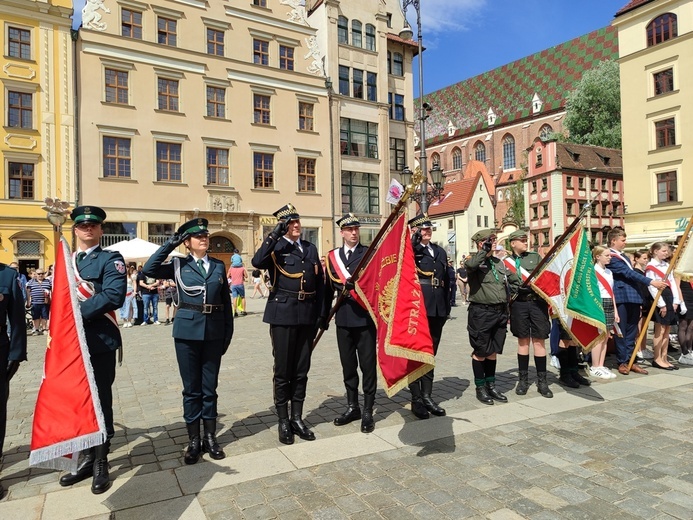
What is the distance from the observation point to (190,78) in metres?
27.3

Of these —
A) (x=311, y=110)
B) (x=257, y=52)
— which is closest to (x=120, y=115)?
(x=257, y=52)

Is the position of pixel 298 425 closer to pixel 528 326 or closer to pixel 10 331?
pixel 10 331

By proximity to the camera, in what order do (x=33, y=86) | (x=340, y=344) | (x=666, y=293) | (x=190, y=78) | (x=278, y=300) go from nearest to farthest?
(x=278, y=300) < (x=340, y=344) < (x=666, y=293) < (x=33, y=86) < (x=190, y=78)

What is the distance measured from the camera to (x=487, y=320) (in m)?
6.15

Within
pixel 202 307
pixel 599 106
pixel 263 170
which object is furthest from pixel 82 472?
pixel 599 106

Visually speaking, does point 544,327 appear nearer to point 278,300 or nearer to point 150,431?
point 278,300

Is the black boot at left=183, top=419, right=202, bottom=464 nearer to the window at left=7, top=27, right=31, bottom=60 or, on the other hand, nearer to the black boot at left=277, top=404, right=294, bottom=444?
the black boot at left=277, top=404, right=294, bottom=444

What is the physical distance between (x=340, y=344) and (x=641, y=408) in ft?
11.3

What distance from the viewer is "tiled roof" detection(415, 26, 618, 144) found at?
66125 millimetres

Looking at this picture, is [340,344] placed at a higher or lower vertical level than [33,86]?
lower

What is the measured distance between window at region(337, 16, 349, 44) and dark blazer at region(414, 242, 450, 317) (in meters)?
29.6

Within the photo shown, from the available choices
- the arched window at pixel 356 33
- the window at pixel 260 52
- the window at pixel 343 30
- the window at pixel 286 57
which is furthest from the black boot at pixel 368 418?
the arched window at pixel 356 33

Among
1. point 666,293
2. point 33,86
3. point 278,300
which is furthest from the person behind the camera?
point 33,86

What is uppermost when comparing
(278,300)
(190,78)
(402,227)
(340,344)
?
(190,78)
